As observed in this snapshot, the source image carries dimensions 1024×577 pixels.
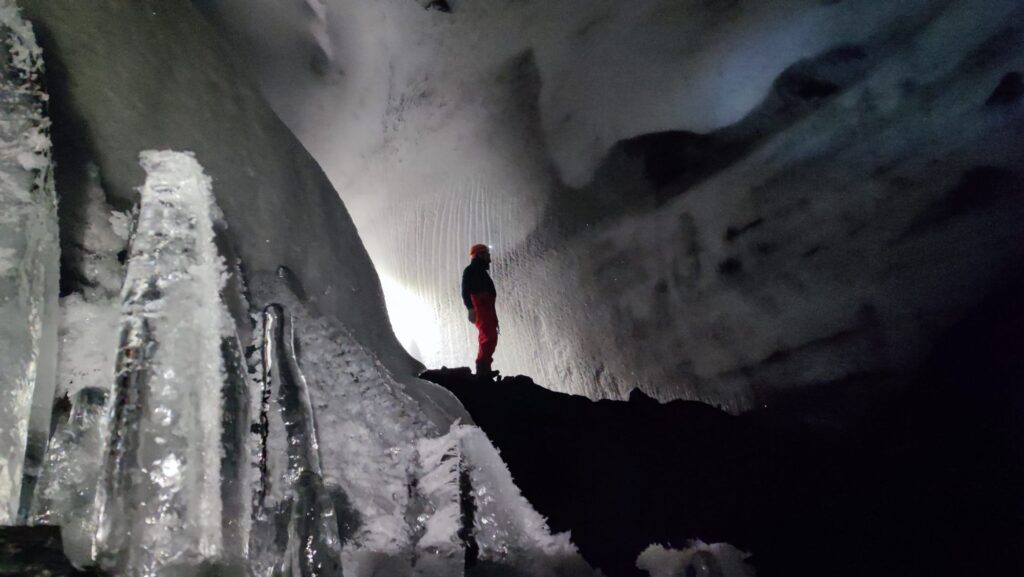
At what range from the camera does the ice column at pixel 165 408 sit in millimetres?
1722

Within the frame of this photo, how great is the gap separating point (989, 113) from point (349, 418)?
161 inches

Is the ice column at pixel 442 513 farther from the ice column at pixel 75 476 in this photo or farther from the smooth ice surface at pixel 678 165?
the smooth ice surface at pixel 678 165

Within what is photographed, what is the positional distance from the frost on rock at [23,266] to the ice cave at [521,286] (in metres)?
0.01

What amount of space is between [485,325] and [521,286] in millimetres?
1413

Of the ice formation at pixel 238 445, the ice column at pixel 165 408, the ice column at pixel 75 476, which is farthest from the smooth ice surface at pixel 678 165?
the ice column at pixel 75 476

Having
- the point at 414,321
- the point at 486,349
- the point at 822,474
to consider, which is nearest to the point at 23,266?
the point at 486,349

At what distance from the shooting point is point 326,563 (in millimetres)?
2127

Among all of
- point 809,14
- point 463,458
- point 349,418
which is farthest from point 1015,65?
point 349,418

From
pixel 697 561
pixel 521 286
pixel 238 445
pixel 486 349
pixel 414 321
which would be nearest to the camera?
pixel 238 445

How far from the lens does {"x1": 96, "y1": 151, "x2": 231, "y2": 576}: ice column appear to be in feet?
5.65

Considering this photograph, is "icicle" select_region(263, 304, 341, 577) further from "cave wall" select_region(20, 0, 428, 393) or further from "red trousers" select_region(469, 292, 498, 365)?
"red trousers" select_region(469, 292, 498, 365)

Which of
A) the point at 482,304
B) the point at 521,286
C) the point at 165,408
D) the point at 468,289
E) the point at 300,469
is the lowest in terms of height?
the point at 300,469

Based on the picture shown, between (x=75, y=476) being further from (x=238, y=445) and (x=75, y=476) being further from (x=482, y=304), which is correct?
(x=482, y=304)

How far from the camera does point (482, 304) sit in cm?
496
